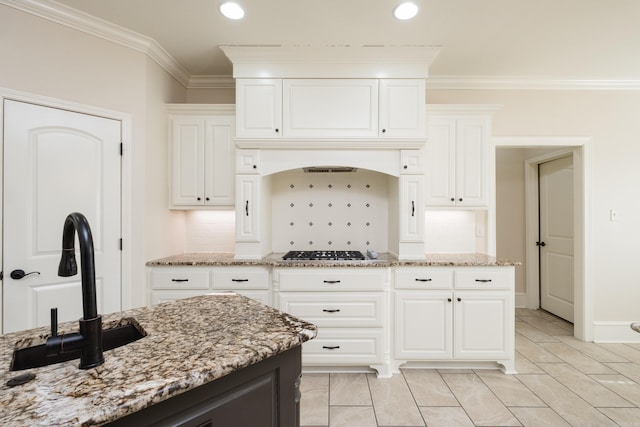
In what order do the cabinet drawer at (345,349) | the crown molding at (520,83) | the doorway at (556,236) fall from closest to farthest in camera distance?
the cabinet drawer at (345,349) < the crown molding at (520,83) < the doorway at (556,236)

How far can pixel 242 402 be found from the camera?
2.80ft

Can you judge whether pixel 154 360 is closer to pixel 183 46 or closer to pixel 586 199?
pixel 183 46

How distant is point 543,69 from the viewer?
9.52 ft

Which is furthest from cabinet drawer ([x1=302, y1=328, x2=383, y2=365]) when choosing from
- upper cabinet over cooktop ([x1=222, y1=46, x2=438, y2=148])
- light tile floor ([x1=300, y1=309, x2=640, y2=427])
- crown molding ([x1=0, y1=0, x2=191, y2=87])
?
crown molding ([x1=0, y1=0, x2=191, y2=87])

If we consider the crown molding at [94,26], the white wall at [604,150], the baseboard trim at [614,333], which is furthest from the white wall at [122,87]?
the baseboard trim at [614,333]

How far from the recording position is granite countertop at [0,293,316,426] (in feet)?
1.94

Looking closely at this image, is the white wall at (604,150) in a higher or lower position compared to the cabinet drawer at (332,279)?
higher

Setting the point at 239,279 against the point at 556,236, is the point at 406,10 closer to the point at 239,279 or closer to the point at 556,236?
the point at 239,279

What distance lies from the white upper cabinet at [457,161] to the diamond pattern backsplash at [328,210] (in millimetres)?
533

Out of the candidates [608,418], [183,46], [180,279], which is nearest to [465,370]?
[608,418]

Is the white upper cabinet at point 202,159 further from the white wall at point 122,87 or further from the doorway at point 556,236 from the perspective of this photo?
the doorway at point 556,236

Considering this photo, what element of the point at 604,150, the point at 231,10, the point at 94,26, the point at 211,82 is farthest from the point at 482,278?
the point at 94,26

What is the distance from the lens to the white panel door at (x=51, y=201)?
1.87 meters

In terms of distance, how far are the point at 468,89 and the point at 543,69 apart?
684 millimetres
